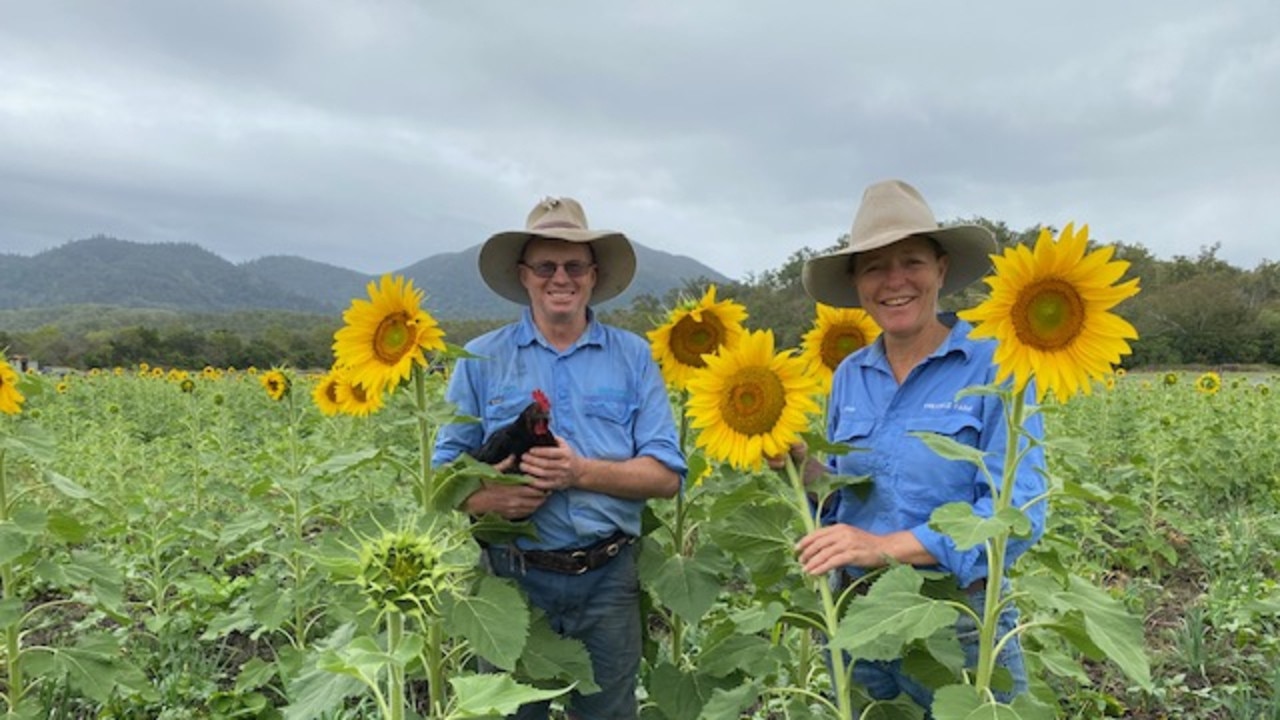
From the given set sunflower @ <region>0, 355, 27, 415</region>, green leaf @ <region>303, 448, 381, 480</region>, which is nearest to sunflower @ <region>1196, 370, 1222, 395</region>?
green leaf @ <region>303, 448, 381, 480</region>

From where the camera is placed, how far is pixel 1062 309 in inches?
67.2

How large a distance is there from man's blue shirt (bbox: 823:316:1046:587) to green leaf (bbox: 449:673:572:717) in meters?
1.10

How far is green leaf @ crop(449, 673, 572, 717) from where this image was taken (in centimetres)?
117

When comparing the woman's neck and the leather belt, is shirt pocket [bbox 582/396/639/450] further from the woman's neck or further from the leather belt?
the woman's neck

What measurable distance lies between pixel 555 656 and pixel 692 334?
110cm

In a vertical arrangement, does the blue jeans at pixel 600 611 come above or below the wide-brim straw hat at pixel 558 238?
below

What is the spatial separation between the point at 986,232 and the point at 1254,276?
190ft

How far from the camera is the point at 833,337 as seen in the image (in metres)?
2.80

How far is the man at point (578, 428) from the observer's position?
2.58m

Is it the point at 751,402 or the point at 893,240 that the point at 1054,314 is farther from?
the point at 751,402

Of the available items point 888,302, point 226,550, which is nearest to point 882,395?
point 888,302

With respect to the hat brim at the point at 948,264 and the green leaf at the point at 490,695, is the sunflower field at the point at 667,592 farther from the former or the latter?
the hat brim at the point at 948,264

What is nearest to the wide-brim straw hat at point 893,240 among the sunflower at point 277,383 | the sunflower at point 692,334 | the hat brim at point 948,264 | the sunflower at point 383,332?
the hat brim at point 948,264

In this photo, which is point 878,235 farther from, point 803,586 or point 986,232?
point 803,586
